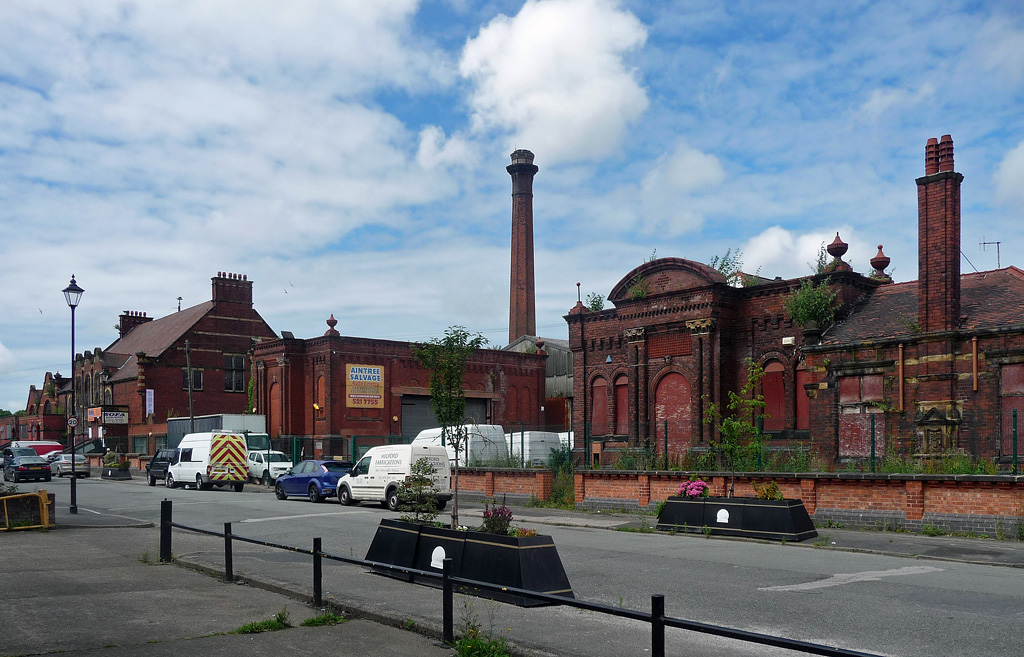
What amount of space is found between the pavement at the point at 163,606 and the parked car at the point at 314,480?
1231 cm

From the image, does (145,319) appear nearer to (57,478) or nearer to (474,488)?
(57,478)

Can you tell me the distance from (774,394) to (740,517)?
12.7 m

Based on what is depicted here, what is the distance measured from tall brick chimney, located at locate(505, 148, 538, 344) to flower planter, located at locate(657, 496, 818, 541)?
4649 centimetres

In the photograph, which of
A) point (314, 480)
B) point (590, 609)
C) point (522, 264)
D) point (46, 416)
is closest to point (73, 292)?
point (314, 480)

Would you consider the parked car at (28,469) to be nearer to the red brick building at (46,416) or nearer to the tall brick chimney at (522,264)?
the tall brick chimney at (522,264)

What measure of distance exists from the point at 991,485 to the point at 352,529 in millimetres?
13300

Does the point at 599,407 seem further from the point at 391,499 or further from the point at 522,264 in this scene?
the point at 522,264

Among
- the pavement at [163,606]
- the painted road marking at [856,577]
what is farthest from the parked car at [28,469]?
the painted road marking at [856,577]

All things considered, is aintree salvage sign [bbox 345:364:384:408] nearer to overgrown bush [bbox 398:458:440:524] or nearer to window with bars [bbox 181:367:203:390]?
window with bars [bbox 181:367:203:390]

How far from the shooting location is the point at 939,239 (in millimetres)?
24219

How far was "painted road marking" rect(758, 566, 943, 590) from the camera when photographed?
39.0ft

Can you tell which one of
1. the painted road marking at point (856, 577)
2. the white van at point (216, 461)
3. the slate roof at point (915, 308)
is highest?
the slate roof at point (915, 308)

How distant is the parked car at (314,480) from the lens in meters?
29.3

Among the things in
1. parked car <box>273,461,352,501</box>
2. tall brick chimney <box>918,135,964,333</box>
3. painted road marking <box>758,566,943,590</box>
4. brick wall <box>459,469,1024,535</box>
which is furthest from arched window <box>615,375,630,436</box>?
painted road marking <box>758,566,943,590</box>
